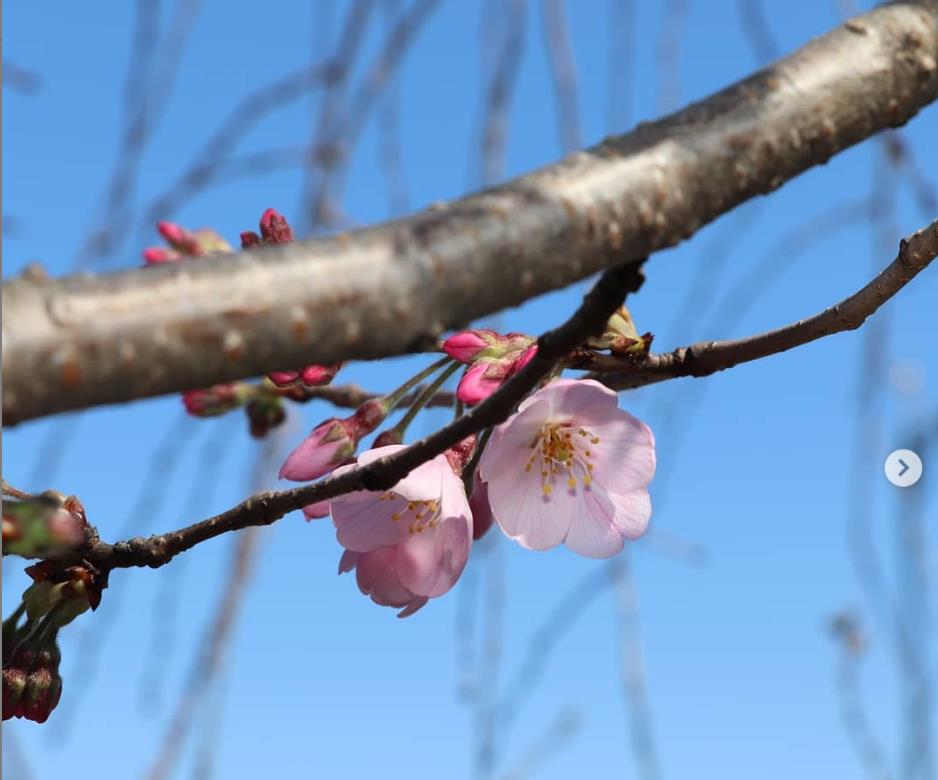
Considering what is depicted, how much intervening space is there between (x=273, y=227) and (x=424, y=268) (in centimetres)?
71

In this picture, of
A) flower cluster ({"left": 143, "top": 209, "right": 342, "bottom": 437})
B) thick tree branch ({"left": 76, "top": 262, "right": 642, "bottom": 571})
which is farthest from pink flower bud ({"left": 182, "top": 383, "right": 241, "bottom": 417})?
thick tree branch ({"left": 76, "top": 262, "right": 642, "bottom": 571})

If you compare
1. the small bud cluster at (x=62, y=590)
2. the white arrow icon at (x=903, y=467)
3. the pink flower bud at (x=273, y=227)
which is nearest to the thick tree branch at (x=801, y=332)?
the pink flower bud at (x=273, y=227)

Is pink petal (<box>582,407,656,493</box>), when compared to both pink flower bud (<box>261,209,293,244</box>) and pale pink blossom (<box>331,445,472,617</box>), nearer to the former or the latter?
pale pink blossom (<box>331,445,472,617</box>)

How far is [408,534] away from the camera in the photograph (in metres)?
1.11

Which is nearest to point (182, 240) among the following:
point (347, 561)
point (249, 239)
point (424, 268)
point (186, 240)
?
point (186, 240)

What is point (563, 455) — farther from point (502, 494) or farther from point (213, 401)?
point (213, 401)

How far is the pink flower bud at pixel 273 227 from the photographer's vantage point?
1.19 meters

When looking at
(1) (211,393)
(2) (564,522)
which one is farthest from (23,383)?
(1) (211,393)

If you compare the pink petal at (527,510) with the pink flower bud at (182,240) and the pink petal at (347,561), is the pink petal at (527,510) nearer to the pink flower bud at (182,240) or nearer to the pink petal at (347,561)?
the pink petal at (347,561)

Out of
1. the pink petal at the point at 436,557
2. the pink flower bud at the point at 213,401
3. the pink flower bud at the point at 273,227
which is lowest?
the pink petal at the point at 436,557

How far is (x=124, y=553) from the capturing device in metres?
0.95

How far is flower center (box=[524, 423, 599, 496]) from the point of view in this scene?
1178 mm

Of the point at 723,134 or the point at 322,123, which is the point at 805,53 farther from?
the point at 322,123

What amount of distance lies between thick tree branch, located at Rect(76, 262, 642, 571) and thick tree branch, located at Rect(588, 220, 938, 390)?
369mm
